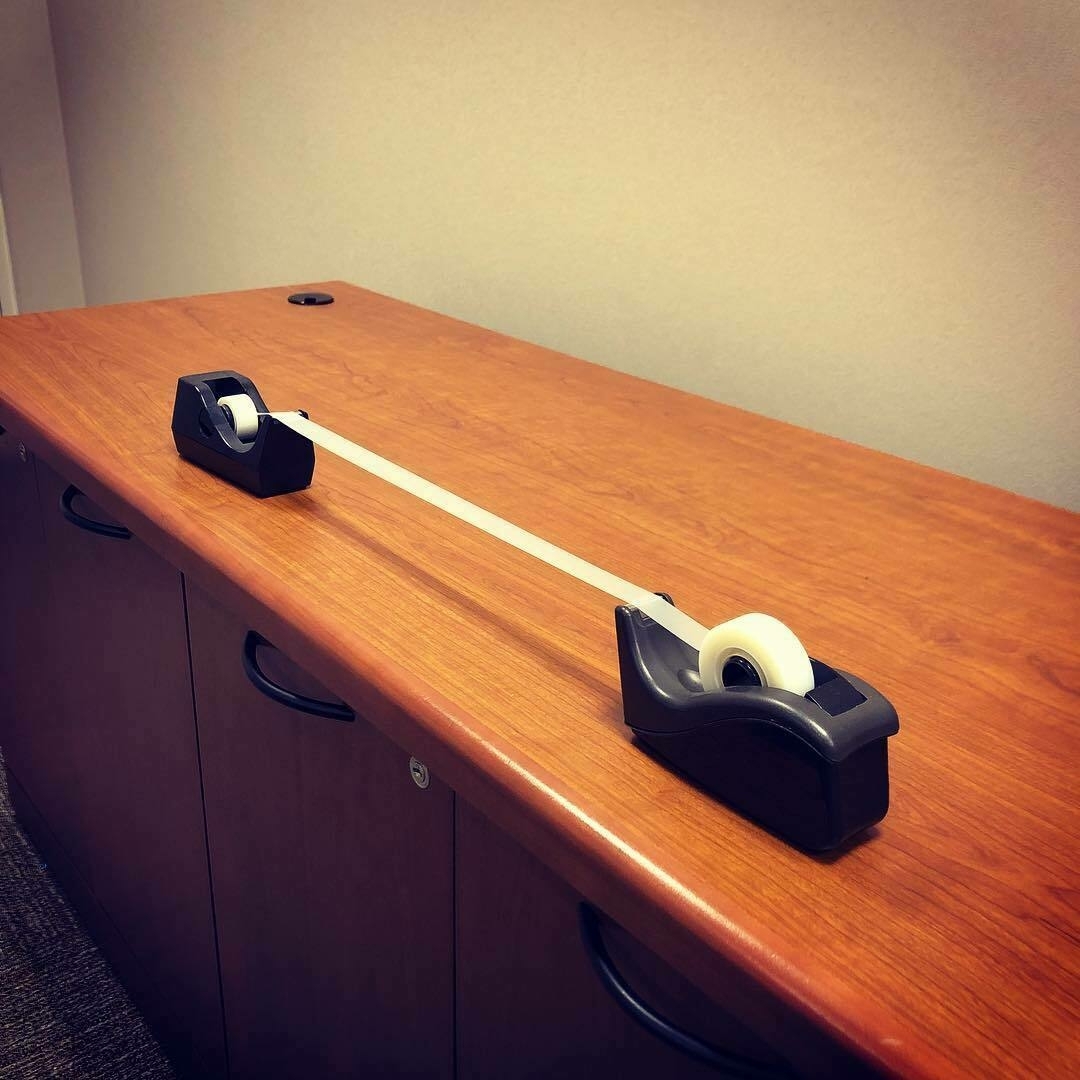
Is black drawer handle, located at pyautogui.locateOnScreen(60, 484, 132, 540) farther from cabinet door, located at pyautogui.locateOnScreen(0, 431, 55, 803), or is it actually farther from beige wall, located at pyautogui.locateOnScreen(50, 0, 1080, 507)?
beige wall, located at pyautogui.locateOnScreen(50, 0, 1080, 507)

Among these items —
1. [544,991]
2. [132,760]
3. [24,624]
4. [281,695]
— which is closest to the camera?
[544,991]

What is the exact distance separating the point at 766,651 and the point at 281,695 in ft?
1.13

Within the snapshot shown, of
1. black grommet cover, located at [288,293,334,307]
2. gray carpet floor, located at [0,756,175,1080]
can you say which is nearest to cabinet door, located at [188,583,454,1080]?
gray carpet floor, located at [0,756,175,1080]

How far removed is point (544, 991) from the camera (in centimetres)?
54

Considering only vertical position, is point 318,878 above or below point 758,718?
below

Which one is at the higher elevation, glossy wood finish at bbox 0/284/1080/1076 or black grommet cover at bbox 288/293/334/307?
black grommet cover at bbox 288/293/334/307

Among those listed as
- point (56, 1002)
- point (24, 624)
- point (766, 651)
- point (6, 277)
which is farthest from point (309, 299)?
point (6, 277)

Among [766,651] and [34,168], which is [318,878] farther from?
[34,168]

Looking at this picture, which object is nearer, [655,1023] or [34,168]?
[655,1023]

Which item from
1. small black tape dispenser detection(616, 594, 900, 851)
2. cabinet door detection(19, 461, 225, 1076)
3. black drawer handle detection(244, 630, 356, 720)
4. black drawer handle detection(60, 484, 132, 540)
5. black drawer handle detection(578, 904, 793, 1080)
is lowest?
cabinet door detection(19, 461, 225, 1076)

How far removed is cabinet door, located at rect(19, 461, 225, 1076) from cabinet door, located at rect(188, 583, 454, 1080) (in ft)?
0.18

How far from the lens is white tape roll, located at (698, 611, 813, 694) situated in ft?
1.42

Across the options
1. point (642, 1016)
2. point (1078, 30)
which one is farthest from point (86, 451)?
point (1078, 30)

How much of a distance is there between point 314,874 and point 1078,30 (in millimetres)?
853
